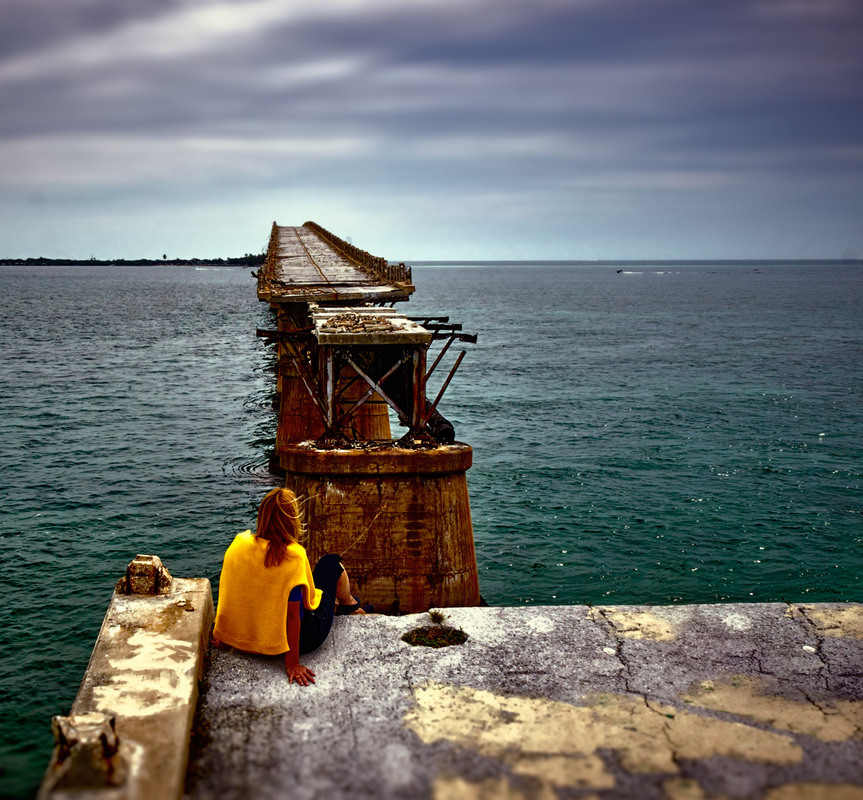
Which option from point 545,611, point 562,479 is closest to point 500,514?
point 562,479

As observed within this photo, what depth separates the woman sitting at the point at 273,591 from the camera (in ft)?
20.0

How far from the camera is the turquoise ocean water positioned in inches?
598

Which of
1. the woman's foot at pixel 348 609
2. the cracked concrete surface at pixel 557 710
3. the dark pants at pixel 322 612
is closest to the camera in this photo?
the cracked concrete surface at pixel 557 710

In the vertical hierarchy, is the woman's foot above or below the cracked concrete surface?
above

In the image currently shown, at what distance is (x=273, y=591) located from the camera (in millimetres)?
6180

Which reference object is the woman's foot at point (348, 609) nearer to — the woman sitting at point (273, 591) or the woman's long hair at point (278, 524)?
the woman sitting at point (273, 591)

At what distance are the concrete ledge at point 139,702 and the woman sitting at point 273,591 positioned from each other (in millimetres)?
374

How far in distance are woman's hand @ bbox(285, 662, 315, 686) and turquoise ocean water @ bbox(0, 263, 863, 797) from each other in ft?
11.4

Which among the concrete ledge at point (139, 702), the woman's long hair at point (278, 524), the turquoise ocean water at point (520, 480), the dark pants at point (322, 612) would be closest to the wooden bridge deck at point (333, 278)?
the turquoise ocean water at point (520, 480)

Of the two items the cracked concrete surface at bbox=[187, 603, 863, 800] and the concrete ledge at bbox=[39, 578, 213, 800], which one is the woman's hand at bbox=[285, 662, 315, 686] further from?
the concrete ledge at bbox=[39, 578, 213, 800]

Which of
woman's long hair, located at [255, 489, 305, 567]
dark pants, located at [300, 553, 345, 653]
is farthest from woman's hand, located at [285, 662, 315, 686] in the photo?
woman's long hair, located at [255, 489, 305, 567]

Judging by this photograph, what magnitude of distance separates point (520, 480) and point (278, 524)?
1725 cm

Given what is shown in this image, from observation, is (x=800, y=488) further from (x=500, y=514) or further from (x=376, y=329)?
(x=376, y=329)

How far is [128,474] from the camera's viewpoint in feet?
76.6
